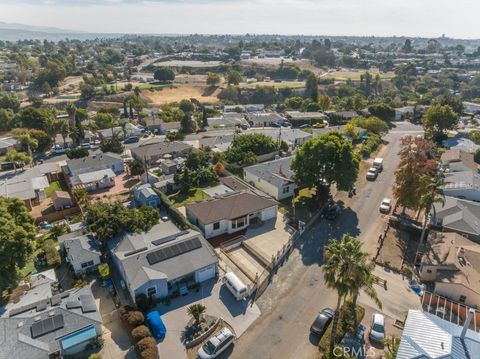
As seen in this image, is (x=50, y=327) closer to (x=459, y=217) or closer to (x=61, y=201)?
(x=61, y=201)

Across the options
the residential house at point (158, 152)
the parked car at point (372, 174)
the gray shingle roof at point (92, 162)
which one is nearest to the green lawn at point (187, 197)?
the residential house at point (158, 152)

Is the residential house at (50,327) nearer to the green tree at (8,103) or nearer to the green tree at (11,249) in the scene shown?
the green tree at (11,249)

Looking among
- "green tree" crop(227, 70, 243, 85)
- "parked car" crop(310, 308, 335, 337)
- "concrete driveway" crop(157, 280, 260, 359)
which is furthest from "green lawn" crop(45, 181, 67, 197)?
"green tree" crop(227, 70, 243, 85)

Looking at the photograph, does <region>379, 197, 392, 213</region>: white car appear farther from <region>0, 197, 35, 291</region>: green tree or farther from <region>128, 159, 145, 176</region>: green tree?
<region>0, 197, 35, 291</region>: green tree

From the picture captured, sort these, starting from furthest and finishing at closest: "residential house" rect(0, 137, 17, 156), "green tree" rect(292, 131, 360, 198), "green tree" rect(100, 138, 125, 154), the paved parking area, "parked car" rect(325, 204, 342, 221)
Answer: "residential house" rect(0, 137, 17, 156) → "green tree" rect(100, 138, 125, 154) → "parked car" rect(325, 204, 342, 221) → "green tree" rect(292, 131, 360, 198) → the paved parking area

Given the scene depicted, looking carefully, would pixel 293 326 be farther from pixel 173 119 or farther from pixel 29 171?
pixel 173 119

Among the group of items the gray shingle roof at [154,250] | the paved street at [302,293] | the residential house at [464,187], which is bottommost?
the paved street at [302,293]

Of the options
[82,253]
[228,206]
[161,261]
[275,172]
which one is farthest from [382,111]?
[82,253]
